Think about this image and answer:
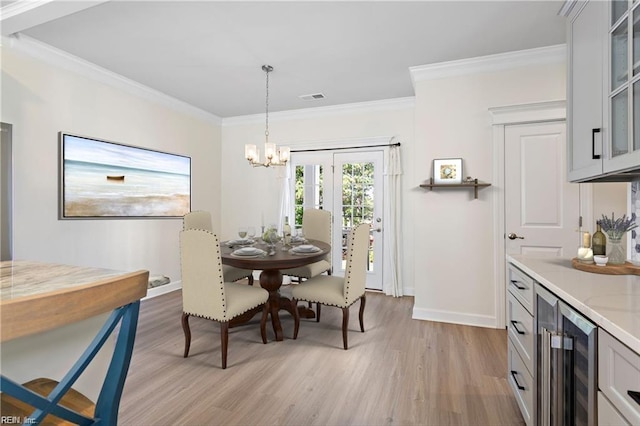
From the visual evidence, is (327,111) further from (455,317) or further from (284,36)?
(455,317)

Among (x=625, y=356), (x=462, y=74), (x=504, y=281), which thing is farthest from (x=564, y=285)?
(x=462, y=74)

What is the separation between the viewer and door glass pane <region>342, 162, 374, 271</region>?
4.69 metres

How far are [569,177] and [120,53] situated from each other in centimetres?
400

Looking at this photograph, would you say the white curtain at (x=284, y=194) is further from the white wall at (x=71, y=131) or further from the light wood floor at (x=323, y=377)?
the light wood floor at (x=323, y=377)

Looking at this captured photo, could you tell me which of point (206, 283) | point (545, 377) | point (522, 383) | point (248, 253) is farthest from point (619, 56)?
point (206, 283)

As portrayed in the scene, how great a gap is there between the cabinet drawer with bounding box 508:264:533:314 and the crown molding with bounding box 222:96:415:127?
10.1 feet

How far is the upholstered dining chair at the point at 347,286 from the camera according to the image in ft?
9.07

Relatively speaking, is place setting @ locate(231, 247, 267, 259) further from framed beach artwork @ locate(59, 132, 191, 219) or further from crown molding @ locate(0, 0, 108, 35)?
crown molding @ locate(0, 0, 108, 35)

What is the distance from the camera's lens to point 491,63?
322 centimetres

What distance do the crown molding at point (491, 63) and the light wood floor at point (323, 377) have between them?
266 cm

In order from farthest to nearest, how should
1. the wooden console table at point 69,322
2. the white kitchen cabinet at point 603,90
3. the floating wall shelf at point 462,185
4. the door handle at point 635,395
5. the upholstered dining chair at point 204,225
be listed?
the upholstered dining chair at point 204,225 < the floating wall shelf at point 462,185 < the white kitchen cabinet at point 603,90 < the door handle at point 635,395 < the wooden console table at point 69,322

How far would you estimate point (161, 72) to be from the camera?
3.56m

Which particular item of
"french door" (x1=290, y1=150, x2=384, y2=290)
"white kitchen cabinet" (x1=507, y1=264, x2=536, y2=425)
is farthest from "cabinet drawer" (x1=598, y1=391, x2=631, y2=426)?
"french door" (x1=290, y1=150, x2=384, y2=290)

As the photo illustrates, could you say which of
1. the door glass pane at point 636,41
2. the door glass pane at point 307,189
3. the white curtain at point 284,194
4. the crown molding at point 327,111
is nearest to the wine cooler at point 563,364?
the door glass pane at point 636,41
